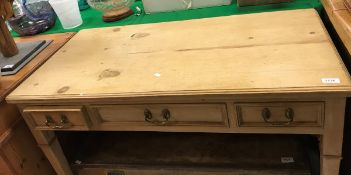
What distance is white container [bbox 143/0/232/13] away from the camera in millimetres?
1300

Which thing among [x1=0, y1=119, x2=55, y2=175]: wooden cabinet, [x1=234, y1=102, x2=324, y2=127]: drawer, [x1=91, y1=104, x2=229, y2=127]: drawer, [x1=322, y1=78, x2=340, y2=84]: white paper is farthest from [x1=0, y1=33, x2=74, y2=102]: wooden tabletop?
[x1=322, y1=78, x2=340, y2=84]: white paper

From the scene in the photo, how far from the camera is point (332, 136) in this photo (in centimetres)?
78

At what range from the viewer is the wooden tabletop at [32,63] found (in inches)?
39.2

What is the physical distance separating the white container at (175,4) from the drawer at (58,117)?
0.60 m

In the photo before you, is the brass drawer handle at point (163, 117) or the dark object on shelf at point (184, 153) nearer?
the brass drawer handle at point (163, 117)

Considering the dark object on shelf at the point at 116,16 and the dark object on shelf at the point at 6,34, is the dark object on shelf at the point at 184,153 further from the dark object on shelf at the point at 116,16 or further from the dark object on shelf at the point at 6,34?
the dark object on shelf at the point at 116,16

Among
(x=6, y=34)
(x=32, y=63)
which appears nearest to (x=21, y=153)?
(x=32, y=63)

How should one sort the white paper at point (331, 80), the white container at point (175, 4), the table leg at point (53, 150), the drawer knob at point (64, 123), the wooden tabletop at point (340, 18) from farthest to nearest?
the white container at point (175, 4) < the table leg at point (53, 150) < the drawer knob at point (64, 123) < the wooden tabletop at point (340, 18) < the white paper at point (331, 80)

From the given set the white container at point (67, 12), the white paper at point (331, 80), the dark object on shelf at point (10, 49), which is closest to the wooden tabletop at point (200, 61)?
the white paper at point (331, 80)

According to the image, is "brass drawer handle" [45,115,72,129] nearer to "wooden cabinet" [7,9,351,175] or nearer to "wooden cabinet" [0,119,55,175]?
"wooden cabinet" [7,9,351,175]

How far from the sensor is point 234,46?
94 cm

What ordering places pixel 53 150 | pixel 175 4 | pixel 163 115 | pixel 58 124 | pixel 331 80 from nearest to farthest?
pixel 331 80
pixel 163 115
pixel 58 124
pixel 53 150
pixel 175 4

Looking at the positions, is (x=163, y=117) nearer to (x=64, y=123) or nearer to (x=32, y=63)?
(x=64, y=123)

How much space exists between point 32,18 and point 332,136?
1.25 metres
